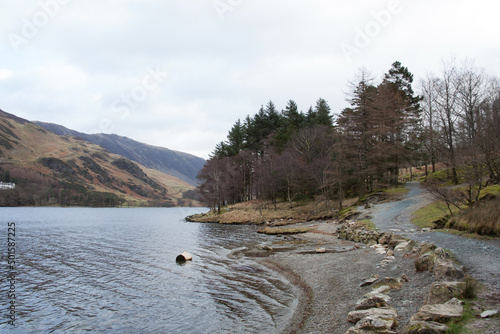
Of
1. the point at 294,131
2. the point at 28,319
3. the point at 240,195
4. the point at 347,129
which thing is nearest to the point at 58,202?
the point at 240,195

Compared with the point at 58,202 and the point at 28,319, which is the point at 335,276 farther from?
the point at 58,202

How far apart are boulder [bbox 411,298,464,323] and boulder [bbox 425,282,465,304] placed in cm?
50

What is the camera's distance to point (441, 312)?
21.4 feet

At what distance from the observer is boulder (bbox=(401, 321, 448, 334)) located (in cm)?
584

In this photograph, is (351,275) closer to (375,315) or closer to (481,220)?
(375,315)

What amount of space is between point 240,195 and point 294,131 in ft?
92.7

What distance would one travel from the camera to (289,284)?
14.5 metres

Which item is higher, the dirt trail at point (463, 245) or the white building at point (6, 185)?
the white building at point (6, 185)

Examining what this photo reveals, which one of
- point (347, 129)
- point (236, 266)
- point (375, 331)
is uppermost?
point (347, 129)

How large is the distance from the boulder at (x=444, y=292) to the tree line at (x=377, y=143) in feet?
46.0

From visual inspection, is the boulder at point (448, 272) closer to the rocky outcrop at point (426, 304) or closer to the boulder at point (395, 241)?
the rocky outcrop at point (426, 304)

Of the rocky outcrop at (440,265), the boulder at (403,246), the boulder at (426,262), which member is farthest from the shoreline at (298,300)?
the boulder at (403,246)

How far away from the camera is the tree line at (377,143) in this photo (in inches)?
1012

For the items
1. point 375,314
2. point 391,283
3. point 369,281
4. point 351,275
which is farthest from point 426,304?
point 351,275
